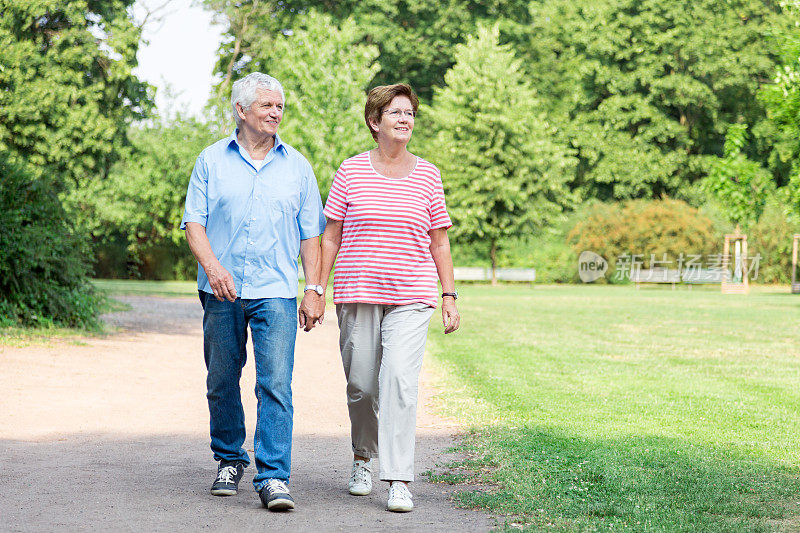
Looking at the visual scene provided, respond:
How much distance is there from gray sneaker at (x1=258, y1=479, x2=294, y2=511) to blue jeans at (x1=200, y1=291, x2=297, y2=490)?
0.05 m

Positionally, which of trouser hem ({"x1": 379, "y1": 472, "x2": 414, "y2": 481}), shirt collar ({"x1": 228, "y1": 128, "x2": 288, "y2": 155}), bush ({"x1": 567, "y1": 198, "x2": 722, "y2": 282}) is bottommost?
trouser hem ({"x1": 379, "y1": 472, "x2": 414, "y2": 481})

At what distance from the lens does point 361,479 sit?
5434mm

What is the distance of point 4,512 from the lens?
15.6 ft

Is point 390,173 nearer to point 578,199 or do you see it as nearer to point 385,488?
point 385,488

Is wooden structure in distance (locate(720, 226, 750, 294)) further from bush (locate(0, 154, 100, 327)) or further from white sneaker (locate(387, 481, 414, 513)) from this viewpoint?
white sneaker (locate(387, 481, 414, 513))

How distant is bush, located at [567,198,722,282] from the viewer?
146 feet

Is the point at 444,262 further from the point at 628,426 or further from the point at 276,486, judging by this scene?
the point at 628,426

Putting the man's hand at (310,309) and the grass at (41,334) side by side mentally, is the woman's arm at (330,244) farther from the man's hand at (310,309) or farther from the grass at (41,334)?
the grass at (41,334)

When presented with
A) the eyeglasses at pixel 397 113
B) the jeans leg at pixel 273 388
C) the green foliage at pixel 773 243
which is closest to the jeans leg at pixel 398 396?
the jeans leg at pixel 273 388

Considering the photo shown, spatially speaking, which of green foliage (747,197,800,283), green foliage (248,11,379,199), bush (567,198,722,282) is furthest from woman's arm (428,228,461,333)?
green foliage (747,197,800,283)

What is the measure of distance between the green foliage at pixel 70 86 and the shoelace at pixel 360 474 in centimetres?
2308

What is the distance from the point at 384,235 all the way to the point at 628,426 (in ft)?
11.7

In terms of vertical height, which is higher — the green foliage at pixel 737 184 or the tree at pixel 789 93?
the tree at pixel 789 93

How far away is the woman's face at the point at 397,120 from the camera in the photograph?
5.28 metres
